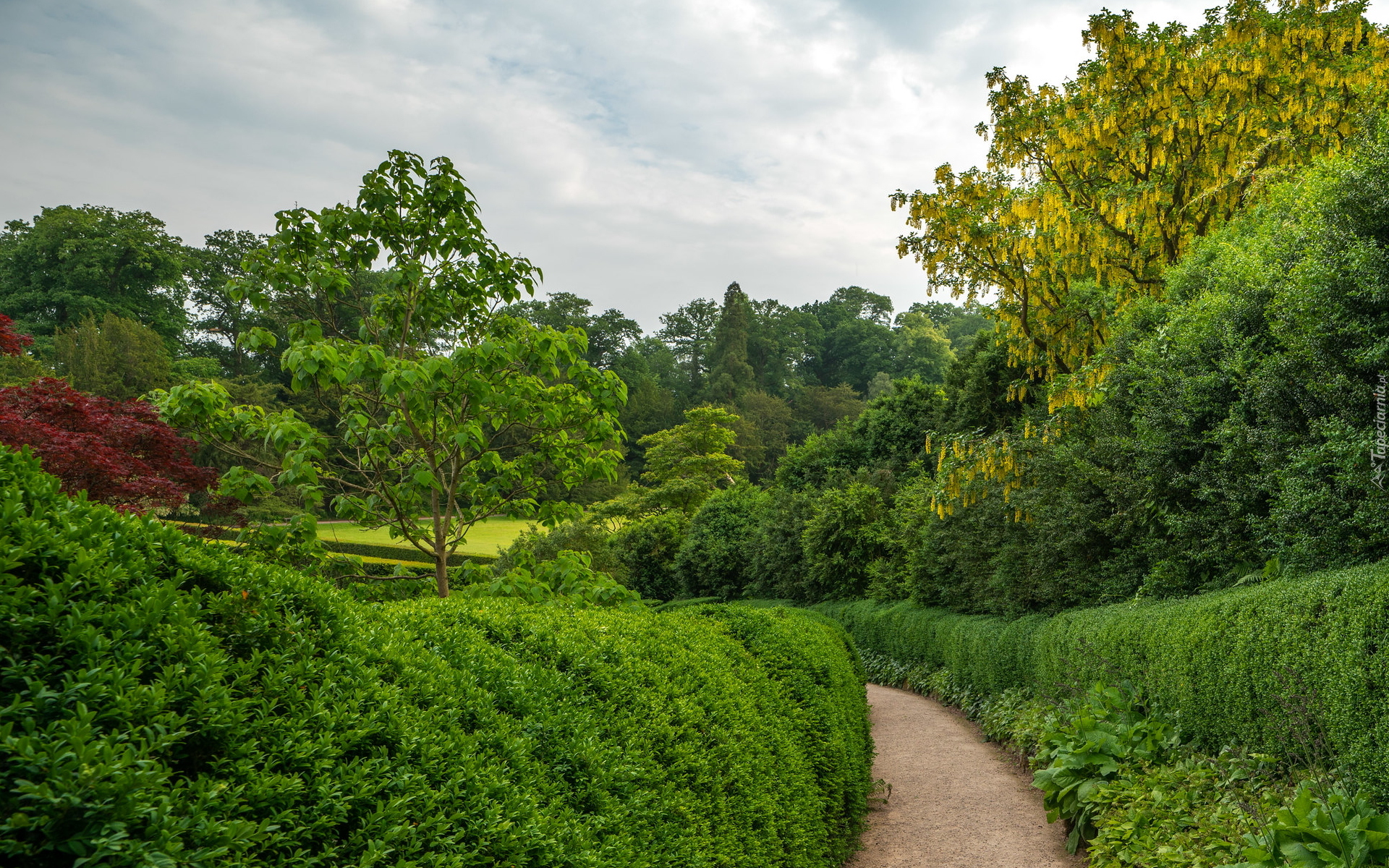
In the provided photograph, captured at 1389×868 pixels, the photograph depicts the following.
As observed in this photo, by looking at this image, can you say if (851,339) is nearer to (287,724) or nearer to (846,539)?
(846,539)

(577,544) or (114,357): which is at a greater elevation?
(114,357)

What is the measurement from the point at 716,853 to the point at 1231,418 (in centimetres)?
658

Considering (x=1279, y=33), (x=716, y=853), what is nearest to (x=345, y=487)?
(x=716, y=853)

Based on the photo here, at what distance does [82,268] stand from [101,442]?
119ft

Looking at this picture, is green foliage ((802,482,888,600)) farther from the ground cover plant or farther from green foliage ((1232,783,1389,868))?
green foliage ((1232,783,1389,868))

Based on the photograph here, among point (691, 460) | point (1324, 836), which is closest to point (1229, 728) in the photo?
point (1324, 836)

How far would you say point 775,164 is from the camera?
17875mm

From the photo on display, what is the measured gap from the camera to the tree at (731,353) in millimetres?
60250

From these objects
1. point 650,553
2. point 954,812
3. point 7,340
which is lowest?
point 954,812

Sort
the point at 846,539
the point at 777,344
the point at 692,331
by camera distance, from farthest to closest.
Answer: the point at 692,331, the point at 777,344, the point at 846,539

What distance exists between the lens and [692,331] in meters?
77.1

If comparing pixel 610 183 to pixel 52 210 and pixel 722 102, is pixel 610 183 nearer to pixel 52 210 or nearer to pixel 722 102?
pixel 722 102

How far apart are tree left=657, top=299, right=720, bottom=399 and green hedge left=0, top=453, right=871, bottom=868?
70908 millimetres

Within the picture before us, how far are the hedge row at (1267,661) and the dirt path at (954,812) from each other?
1428 mm
